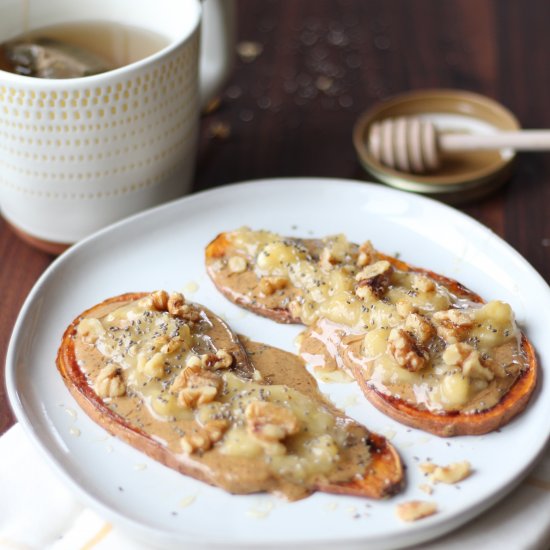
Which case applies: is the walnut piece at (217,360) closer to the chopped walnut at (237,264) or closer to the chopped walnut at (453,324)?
the chopped walnut at (237,264)

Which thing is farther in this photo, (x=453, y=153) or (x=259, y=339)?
(x=453, y=153)

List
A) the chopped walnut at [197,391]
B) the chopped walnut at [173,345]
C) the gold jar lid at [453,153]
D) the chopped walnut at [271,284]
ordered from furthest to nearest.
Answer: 1. the gold jar lid at [453,153]
2. the chopped walnut at [271,284]
3. the chopped walnut at [173,345]
4. the chopped walnut at [197,391]

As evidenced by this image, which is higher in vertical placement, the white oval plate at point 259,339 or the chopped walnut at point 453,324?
the chopped walnut at point 453,324

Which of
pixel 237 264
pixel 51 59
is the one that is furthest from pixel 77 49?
pixel 237 264

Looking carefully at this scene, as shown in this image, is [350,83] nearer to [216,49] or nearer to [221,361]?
[216,49]

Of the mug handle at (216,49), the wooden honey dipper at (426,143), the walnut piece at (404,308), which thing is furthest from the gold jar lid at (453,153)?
the walnut piece at (404,308)

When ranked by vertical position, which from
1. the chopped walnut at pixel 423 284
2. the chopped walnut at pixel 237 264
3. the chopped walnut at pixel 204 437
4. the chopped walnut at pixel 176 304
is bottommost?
the chopped walnut at pixel 204 437
